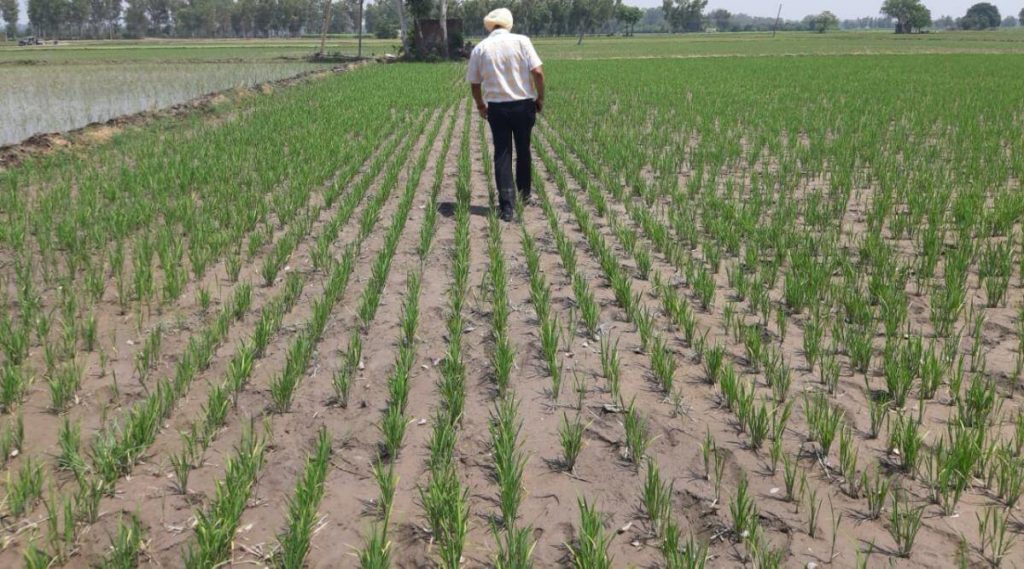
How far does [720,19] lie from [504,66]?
623 ft

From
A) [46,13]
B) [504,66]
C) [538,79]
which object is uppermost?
[46,13]

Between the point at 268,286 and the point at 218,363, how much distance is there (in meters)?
1.29

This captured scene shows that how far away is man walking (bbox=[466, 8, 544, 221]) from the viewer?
633 centimetres

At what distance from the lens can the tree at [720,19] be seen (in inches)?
6870

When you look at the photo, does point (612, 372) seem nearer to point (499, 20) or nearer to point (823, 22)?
point (499, 20)

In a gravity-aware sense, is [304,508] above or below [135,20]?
below

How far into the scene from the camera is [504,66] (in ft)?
20.9

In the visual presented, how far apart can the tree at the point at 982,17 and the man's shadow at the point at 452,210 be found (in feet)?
567

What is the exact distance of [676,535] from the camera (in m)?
2.21

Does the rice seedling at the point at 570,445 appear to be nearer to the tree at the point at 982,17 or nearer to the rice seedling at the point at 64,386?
the rice seedling at the point at 64,386

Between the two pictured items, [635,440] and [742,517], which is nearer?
[742,517]

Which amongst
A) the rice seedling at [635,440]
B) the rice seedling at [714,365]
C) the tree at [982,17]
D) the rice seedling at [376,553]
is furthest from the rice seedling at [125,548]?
the tree at [982,17]

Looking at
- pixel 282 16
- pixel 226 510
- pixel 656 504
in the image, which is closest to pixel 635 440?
pixel 656 504

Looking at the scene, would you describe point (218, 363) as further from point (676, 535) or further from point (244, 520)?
point (676, 535)
